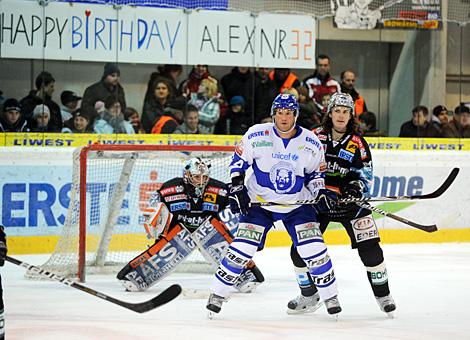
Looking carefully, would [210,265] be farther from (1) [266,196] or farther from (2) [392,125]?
(2) [392,125]

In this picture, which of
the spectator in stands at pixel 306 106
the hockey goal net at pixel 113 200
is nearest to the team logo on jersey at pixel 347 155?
the hockey goal net at pixel 113 200

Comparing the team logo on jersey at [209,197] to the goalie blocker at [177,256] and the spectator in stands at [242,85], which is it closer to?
the goalie blocker at [177,256]

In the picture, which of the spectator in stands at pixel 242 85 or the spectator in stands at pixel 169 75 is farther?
the spectator in stands at pixel 242 85

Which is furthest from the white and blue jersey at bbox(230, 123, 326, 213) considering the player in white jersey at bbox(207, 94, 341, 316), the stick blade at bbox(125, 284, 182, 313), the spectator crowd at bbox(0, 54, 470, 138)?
the spectator crowd at bbox(0, 54, 470, 138)

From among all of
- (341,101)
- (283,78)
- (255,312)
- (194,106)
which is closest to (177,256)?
(255,312)

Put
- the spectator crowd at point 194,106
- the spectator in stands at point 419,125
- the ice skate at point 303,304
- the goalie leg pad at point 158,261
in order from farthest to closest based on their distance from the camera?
1. the spectator in stands at point 419,125
2. the spectator crowd at point 194,106
3. the goalie leg pad at point 158,261
4. the ice skate at point 303,304

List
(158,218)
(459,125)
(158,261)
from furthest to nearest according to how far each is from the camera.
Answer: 1. (459,125)
2. (158,218)
3. (158,261)

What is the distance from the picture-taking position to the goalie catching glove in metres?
6.10

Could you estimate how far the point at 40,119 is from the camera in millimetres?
7816

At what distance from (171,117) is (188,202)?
2.19 m

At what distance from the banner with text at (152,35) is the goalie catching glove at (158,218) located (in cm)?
219

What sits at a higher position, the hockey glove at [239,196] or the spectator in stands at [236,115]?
the spectator in stands at [236,115]

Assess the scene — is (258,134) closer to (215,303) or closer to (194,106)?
(215,303)

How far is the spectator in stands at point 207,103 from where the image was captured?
27.1ft
